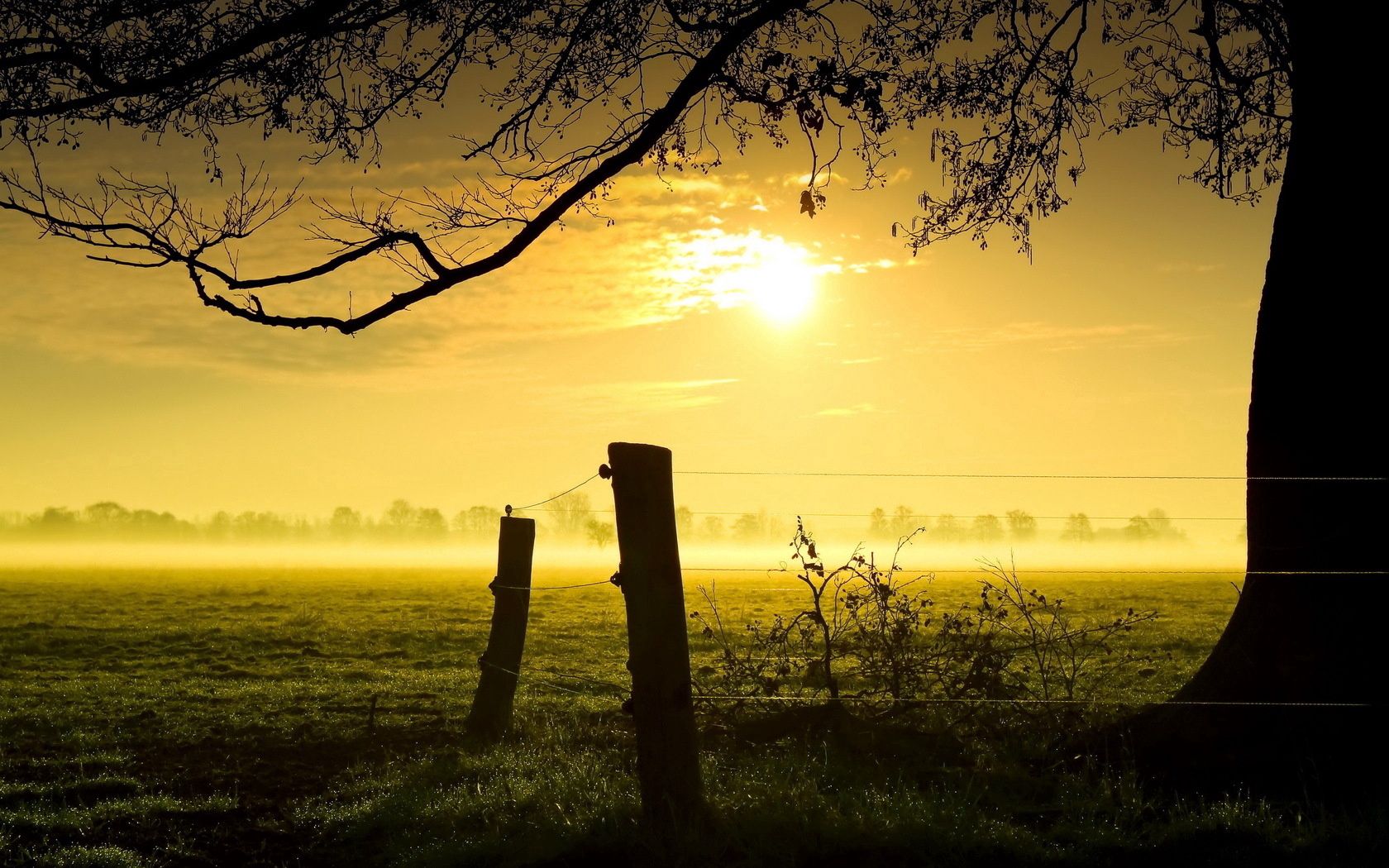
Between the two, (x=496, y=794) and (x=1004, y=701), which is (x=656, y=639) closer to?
(x=496, y=794)

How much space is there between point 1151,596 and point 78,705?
33286 mm

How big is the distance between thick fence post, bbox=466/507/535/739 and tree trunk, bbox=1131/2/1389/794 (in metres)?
5.28

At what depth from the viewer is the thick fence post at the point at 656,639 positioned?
588 cm

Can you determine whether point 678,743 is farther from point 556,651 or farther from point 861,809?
point 556,651

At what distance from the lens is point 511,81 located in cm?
994

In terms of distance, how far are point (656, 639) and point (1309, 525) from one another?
5.02m

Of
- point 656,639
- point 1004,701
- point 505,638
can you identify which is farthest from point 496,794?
point 1004,701

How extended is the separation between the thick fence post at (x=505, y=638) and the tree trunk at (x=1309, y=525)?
5.28 m

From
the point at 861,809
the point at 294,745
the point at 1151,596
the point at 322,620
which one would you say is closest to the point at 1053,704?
the point at 861,809

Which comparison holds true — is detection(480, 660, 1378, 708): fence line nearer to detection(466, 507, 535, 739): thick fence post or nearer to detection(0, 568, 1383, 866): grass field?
detection(466, 507, 535, 739): thick fence post

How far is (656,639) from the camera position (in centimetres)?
588

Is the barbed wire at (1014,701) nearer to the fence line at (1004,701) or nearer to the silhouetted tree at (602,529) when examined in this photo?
the fence line at (1004,701)

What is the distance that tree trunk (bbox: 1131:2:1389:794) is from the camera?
719 cm

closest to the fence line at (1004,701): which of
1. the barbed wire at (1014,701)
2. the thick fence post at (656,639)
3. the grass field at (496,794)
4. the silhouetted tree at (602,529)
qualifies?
the barbed wire at (1014,701)
